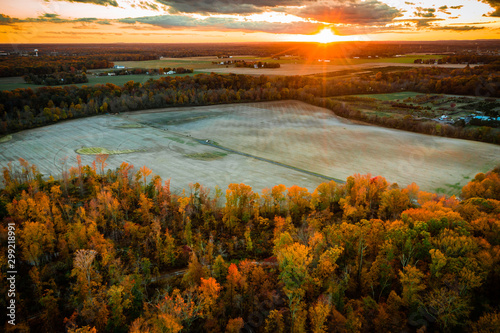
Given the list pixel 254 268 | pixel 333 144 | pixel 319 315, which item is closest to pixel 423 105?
pixel 333 144

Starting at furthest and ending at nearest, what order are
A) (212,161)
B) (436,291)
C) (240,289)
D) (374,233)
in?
(212,161), (374,233), (240,289), (436,291)

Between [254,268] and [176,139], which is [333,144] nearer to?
[176,139]

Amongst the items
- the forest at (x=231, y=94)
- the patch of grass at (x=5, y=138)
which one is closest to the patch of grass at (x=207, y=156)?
the patch of grass at (x=5, y=138)

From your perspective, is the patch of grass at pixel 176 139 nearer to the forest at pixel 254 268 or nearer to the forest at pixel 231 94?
the forest at pixel 254 268

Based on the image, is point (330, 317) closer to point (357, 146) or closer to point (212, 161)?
point (212, 161)

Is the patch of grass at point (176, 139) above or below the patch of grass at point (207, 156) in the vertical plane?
above

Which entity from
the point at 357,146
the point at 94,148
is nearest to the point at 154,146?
the point at 94,148

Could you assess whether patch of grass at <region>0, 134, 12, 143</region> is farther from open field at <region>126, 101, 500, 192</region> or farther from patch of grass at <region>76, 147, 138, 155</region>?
open field at <region>126, 101, 500, 192</region>

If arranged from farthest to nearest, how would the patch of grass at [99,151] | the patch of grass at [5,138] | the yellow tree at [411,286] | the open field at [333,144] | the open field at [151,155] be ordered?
the patch of grass at [5,138] < the patch of grass at [99,151] < the open field at [333,144] < the open field at [151,155] < the yellow tree at [411,286]
